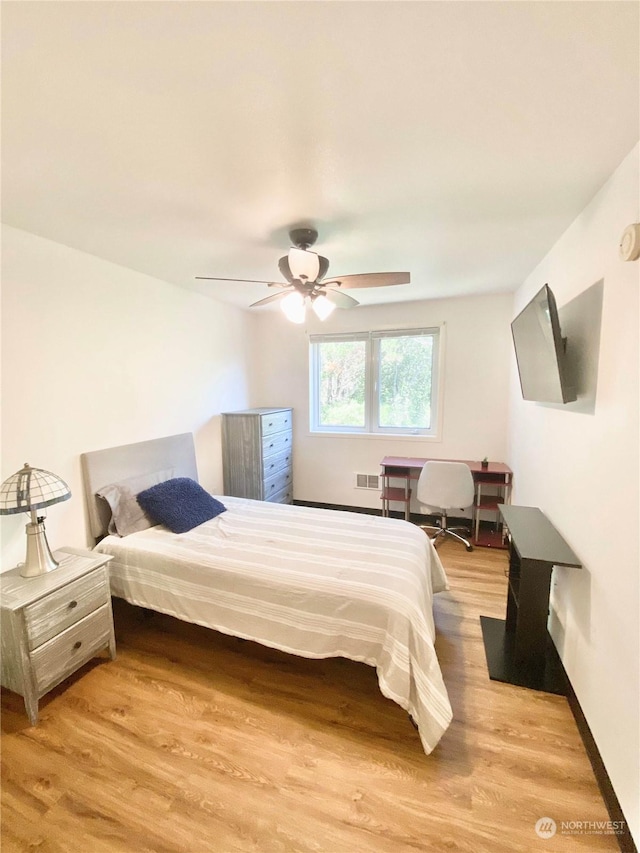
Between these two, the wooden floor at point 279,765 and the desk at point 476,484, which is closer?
the wooden floor at point 279,765

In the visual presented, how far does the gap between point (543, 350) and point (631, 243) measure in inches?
25.8

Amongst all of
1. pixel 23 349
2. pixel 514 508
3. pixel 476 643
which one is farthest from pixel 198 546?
pixel 514 508

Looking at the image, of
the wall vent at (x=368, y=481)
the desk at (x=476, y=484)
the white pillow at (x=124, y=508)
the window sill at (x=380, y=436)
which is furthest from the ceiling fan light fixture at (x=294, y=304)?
the wall vent at (x=368, y=481)

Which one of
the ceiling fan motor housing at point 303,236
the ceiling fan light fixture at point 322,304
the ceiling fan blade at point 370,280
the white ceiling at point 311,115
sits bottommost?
the ceiling fan light fixture at point 322,304

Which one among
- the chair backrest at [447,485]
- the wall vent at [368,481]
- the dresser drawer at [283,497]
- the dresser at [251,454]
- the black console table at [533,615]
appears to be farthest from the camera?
the wall vent at [368,481]

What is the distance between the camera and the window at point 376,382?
12.8ft

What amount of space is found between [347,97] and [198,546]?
2.25m

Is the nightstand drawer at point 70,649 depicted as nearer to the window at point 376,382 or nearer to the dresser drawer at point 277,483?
the dresser drawer at point 277,483

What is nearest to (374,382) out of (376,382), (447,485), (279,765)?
(376,382)

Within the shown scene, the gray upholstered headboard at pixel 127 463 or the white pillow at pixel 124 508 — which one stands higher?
the gray upholstered headboard at pixel 127 463

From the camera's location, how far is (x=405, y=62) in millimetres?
956

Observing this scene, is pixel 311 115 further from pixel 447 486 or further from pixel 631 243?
pixel 447 486

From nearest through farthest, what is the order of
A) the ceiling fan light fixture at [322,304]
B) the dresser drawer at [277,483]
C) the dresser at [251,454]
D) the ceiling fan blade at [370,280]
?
the ceiling fan blade at [370,280]
the ceiling fan light fixture at [322,304]
the dresser at [251,454]
the dresser drawer at [277,483]

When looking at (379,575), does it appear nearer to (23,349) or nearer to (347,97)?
(347,97)
